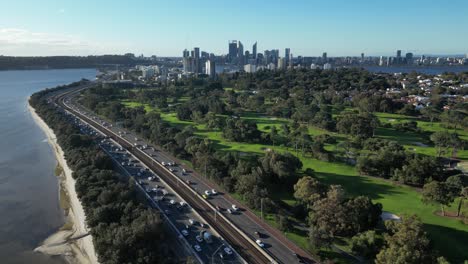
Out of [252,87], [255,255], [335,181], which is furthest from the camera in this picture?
[252,87]

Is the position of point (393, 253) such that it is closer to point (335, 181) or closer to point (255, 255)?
point (255, 255)

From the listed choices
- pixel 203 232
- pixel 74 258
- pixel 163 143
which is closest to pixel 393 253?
pixel 203 232

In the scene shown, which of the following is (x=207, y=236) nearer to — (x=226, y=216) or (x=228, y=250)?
(x=228, y=250)

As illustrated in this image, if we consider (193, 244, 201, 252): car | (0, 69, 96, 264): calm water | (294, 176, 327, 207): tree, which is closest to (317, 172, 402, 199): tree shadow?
(294, 176, 327, 207): tree

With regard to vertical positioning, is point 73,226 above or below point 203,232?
below

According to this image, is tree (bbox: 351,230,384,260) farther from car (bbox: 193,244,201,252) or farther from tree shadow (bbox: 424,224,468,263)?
car (bbox: 193,244,201,252)

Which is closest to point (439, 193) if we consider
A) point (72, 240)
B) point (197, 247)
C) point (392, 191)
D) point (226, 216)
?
point (392, 191)

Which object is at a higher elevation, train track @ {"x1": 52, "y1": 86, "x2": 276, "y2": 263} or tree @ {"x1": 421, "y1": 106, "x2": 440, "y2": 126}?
tree @ {"x1": 421, "y1": 106, "x2": 440, "y2": 126}
